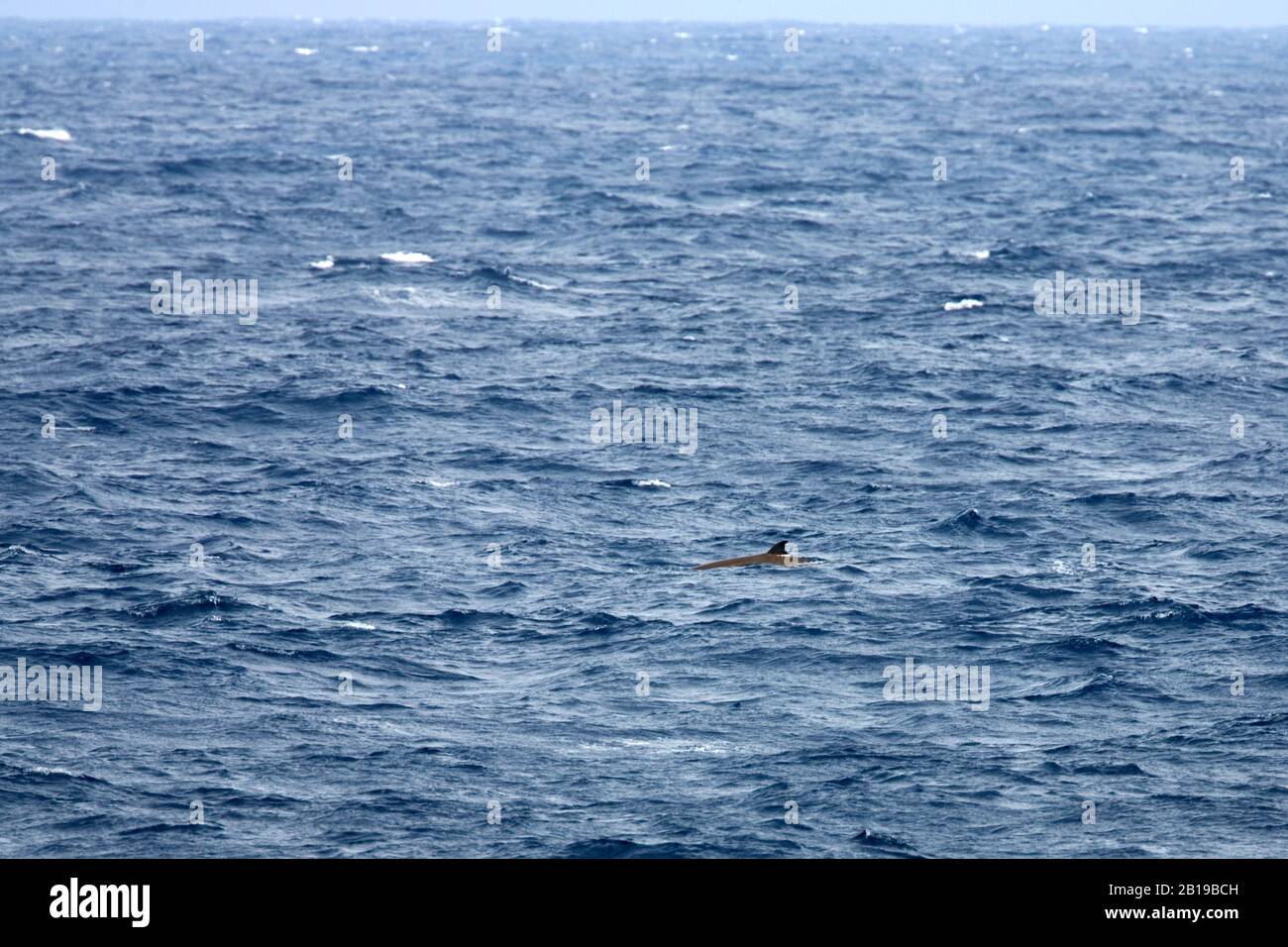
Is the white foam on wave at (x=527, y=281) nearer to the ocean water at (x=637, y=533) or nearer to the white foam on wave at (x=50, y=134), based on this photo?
the ocean water at (x=637, y=533)

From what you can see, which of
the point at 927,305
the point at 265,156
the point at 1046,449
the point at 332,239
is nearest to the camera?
the point at 1046,449

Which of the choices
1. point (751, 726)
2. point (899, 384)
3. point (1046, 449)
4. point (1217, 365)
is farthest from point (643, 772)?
point (1217, 365)

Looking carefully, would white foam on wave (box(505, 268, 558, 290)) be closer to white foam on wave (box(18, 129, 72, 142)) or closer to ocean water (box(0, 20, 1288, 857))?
ocean water (box(0, 20, 1288, 857))

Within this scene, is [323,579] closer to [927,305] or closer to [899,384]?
[899,384]

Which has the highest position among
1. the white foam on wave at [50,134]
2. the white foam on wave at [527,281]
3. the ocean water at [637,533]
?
the white foam on wave at [50,134]

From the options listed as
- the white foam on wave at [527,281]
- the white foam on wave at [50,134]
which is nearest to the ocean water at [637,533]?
the white foam on wave at [527,281]

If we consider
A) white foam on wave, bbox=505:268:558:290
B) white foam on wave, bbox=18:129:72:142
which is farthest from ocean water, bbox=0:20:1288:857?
white foam on wave, bbox=18:129:72:142
